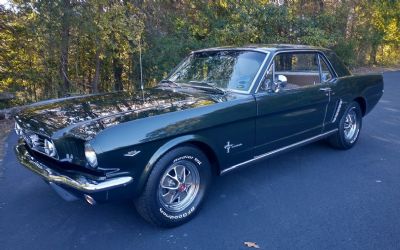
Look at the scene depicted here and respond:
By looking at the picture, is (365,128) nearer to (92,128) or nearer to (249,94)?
(249,94)

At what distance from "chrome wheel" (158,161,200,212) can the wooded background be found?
5.64m

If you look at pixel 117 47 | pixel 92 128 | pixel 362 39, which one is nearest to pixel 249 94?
pixel 92 128

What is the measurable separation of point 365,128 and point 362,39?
15.0m

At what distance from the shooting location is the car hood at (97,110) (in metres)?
2.93

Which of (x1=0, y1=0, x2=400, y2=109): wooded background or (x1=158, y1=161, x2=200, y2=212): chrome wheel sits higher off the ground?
(x1=0, y1=0, x2=400, y2=109): wooded background

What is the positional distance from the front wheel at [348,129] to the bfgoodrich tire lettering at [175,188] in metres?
2.67

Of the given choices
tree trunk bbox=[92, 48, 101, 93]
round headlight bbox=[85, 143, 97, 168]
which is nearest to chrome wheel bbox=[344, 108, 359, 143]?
round headlight bbox=[85, 143, 97, 168]

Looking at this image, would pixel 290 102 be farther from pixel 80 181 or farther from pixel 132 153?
pixel 80 181

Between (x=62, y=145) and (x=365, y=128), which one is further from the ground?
(x=62, y=145)

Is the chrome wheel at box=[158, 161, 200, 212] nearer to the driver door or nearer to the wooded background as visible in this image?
the driver door

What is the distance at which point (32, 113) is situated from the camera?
3467 mm

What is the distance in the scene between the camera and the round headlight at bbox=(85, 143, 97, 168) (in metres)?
2.71

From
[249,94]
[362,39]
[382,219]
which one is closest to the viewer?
[382,219]

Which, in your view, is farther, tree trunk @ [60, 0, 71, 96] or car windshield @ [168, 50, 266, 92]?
tree trunk @ [60, 0, 71, 96]
